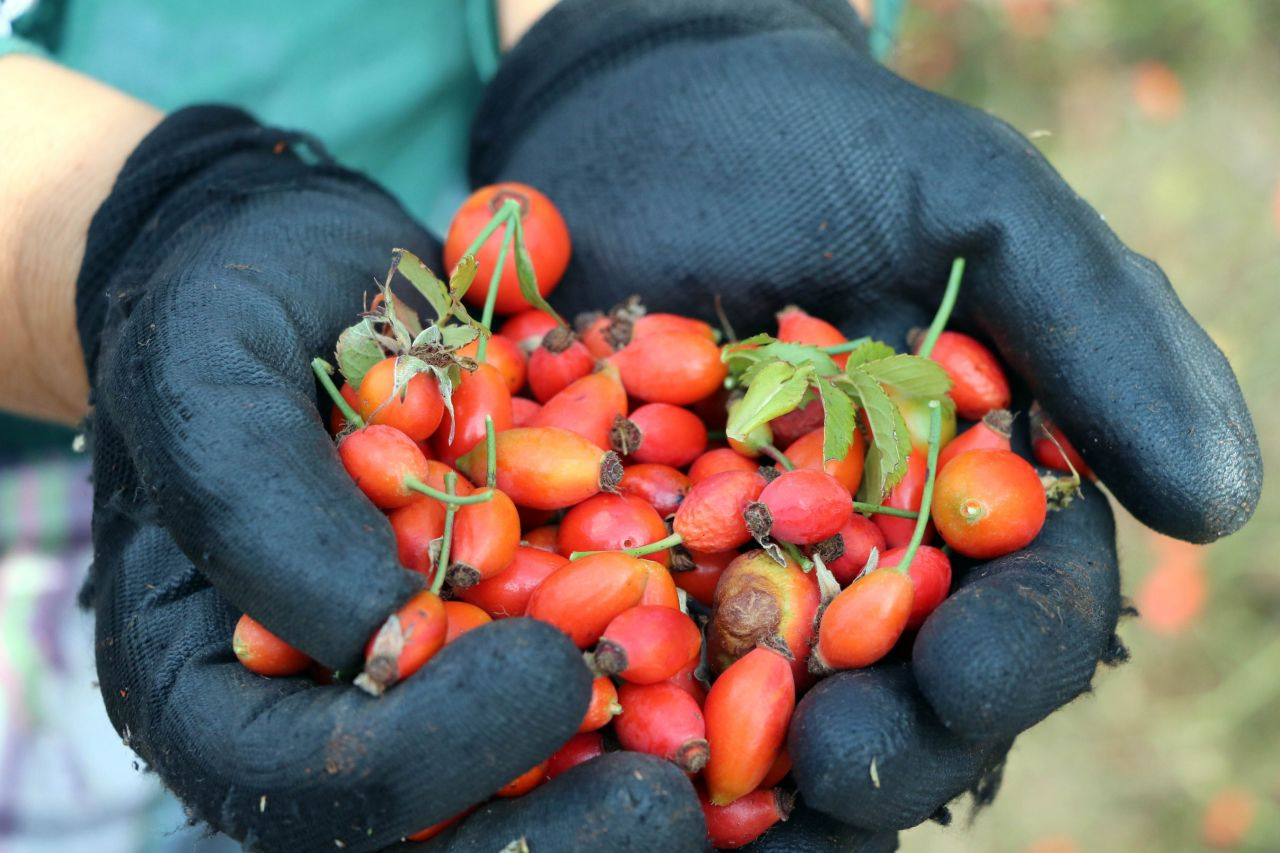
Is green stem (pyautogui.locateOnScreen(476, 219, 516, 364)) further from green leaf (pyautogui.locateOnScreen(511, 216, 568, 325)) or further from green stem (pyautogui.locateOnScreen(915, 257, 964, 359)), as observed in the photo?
green stem (pyautogui.locateOnScreen(915, 257, 964, 359))

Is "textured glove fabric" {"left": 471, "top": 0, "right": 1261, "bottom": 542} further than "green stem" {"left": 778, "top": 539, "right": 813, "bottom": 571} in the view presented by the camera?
Yes

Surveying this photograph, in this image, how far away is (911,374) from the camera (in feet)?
6.04

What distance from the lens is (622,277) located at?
7.98 feet

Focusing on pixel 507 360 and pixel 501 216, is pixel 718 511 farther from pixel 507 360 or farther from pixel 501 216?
pixel 501 216

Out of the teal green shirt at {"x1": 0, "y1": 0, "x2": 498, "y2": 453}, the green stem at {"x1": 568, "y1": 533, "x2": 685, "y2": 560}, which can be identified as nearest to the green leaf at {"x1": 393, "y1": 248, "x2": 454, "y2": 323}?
the green stem at {"x1": 568, "y1": 533, "x2": 685, "y2": 560}

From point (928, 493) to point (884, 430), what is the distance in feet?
0.40

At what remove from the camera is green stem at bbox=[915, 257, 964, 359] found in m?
2.05

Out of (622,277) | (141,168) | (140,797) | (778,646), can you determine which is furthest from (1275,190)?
(140,797)

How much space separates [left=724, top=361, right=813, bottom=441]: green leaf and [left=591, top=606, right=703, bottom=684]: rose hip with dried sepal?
0.39 metres

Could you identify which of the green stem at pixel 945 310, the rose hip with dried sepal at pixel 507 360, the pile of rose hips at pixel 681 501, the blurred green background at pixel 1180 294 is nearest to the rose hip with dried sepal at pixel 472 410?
the pile of rose hips at pixel 681 501

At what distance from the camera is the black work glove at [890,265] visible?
1528 mm

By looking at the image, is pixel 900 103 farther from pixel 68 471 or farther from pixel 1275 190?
pixel 1275 190

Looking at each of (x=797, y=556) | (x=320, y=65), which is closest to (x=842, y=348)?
(x=797, y=556)

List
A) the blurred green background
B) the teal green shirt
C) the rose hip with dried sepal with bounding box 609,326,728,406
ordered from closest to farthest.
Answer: the rose hip with dried sepal with bounding box 609,326,728,406
the teal green shirt
the blurred green background
